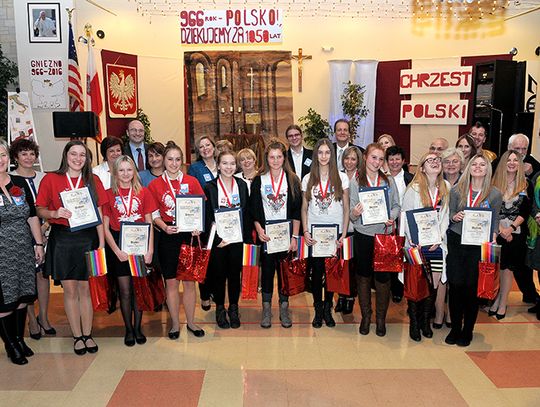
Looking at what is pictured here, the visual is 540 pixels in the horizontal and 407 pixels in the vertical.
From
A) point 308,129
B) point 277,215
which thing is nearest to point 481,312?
point 277,215

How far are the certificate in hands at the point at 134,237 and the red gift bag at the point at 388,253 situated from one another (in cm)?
182

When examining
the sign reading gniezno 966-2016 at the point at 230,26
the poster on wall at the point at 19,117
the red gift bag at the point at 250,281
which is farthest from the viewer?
the sign reading gniezno 966-2016 at the point at 230,26

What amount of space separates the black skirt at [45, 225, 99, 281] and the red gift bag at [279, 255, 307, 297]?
5.15 feet

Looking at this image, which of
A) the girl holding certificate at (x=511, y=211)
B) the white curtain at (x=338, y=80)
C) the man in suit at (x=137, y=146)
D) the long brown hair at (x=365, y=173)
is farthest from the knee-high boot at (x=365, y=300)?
the white curtain at (x=338, y=80)

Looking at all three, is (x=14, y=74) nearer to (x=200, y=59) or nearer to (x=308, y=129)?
(x=200, y=59)

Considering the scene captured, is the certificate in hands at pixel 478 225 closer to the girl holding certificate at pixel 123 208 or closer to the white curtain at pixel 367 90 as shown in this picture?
the girl holding certificate at pixel 123 208

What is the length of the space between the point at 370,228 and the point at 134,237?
1.87m

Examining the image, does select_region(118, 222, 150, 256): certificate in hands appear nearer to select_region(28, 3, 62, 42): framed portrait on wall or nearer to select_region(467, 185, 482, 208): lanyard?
select_region(467, 185, 482, 208): lanyard

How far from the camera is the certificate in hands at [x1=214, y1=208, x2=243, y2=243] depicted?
3869 mm

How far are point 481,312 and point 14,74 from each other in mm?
7851

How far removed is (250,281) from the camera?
4.06 metres

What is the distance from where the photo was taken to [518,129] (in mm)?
7527

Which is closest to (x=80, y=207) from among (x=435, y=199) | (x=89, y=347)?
(x=89, y=347)

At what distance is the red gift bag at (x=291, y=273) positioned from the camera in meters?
4.08
